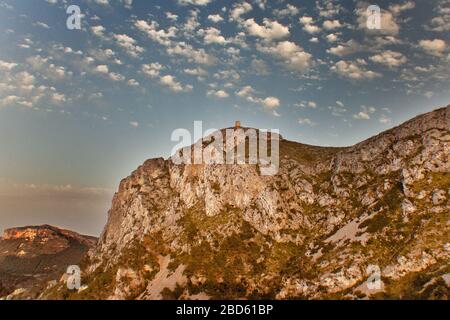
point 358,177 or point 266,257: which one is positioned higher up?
point 358,177

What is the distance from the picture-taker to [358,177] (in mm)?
195000

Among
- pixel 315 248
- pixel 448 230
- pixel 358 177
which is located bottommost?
pixel 315 248

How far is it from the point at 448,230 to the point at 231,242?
9594 centimetres

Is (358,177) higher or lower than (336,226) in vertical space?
higher

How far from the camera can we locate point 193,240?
194750mm

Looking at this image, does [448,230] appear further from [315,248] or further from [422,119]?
[422,119]

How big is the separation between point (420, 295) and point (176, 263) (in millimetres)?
114850
